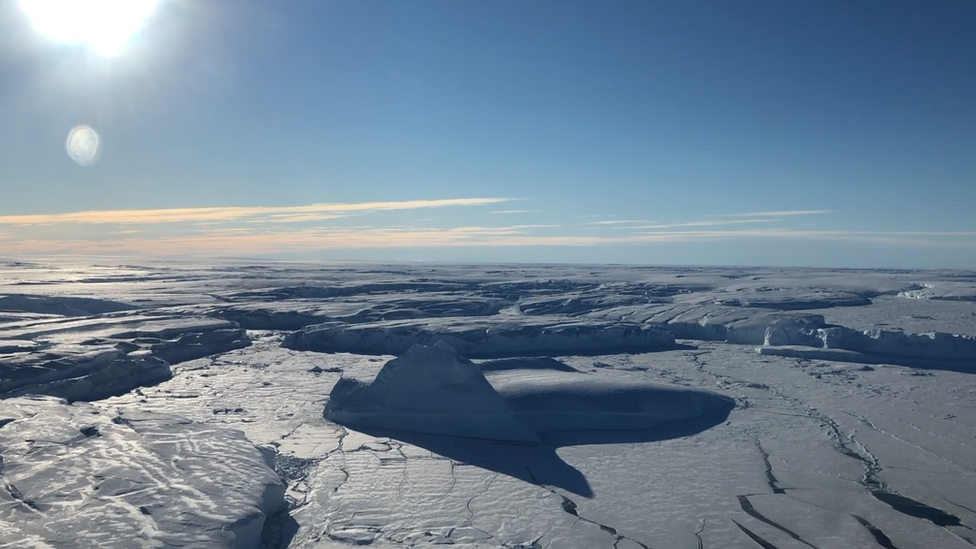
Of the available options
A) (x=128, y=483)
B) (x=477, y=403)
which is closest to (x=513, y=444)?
(x=477, y=403)

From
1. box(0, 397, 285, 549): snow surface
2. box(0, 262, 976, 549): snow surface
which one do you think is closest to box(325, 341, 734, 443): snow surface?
box(0, 262, 976, 549): snow surface

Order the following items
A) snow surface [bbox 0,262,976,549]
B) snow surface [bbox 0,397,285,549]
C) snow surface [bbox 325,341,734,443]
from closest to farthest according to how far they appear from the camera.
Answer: snow surface [bbox 0,397,285,549]
snow surface [bbox 0,262,976,549]
snow surface [bbox 325,341,734,443]

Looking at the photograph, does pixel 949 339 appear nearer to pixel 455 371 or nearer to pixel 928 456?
pixel 928 456

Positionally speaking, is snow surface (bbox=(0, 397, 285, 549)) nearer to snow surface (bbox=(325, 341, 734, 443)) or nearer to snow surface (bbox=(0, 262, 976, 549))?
snow surface (bbox=(0, 262, 976, 549))

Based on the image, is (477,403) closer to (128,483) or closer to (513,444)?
(513,444)

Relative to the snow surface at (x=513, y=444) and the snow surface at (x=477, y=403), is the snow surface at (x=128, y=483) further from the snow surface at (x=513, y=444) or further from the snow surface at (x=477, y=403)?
the snow surface at (x=477, y=403)

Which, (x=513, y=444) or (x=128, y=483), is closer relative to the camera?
(x=128, y=483)

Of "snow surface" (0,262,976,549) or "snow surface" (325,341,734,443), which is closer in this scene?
"snow surface" (0,262,976,549)

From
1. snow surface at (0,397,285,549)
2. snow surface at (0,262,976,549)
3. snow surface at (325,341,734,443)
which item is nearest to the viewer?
snow surface at (0,397,285,549)
